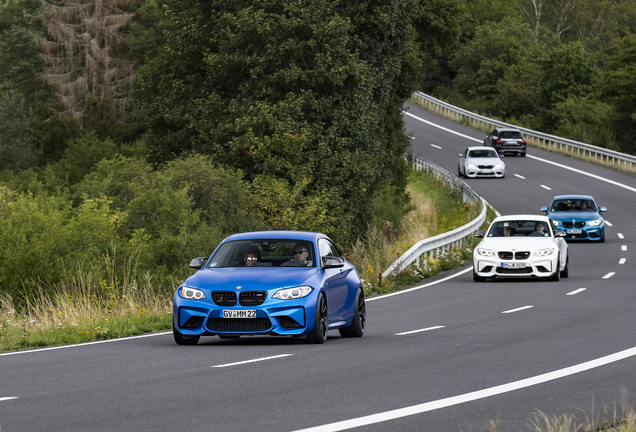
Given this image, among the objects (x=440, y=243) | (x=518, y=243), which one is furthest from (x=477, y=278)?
(x=440, y=243)

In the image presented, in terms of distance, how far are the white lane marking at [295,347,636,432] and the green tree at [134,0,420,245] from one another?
18.3 metres

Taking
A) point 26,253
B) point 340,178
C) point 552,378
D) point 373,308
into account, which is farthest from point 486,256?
point 552,378

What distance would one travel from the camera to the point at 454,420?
7.47m

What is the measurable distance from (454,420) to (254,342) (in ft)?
19.5

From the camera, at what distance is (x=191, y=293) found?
12.4 m

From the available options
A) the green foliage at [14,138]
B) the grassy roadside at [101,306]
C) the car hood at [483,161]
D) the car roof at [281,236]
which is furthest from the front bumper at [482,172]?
the car roof at [281,236]

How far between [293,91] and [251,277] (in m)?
19.9

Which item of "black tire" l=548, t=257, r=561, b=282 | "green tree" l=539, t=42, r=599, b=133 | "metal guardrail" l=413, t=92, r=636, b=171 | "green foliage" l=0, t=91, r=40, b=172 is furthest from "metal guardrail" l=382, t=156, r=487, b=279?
"green tree" l=539, t=42, r=599, b=133

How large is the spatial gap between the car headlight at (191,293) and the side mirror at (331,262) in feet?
5.29

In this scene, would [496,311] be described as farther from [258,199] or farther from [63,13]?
[63,13]

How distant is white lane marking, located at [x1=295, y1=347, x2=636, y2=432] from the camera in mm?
7227

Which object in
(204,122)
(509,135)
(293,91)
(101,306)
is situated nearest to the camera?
(101,306)

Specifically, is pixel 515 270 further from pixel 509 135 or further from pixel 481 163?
pixel 509 135

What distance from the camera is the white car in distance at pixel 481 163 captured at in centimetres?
5328
